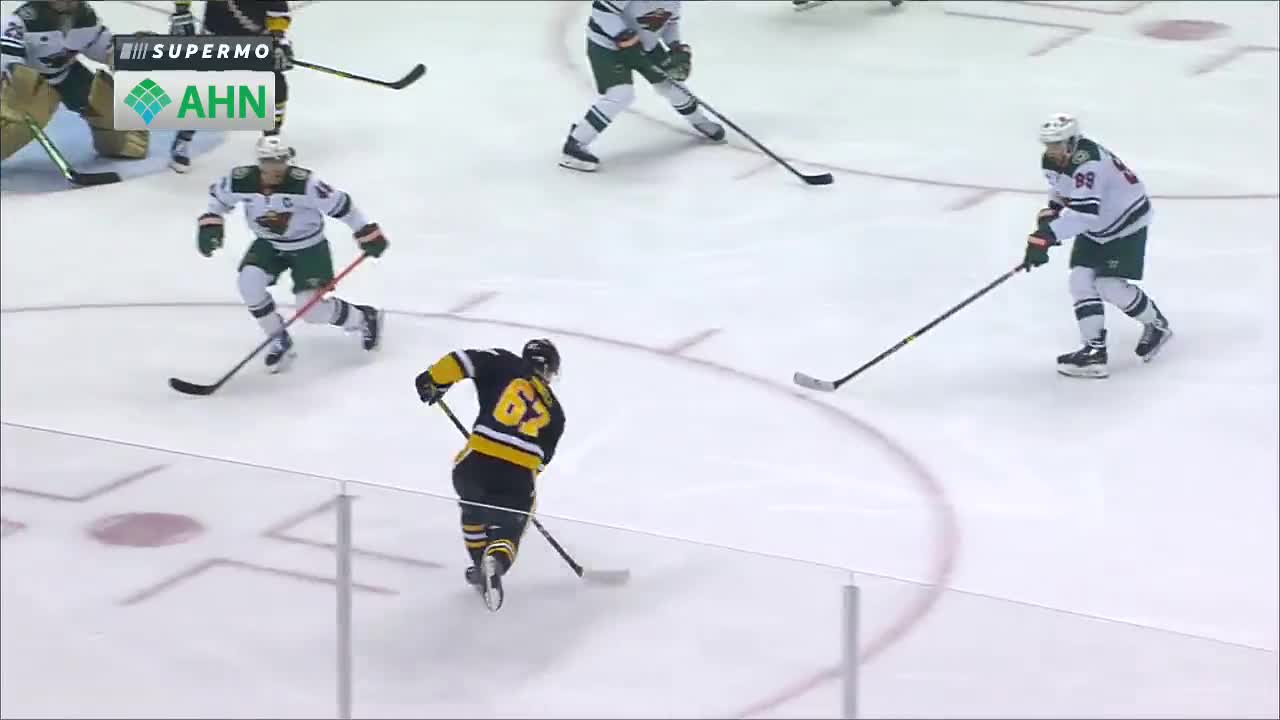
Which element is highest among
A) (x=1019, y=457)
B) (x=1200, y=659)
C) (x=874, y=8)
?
(x=1200, y=659)

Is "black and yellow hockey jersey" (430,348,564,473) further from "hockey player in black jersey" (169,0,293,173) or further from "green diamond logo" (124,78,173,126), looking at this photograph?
"green diamond logo" (124,78,173,126)

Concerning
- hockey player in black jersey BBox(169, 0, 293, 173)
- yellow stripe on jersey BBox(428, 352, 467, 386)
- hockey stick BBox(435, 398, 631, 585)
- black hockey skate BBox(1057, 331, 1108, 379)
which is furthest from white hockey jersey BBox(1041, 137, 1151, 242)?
hockey player in black jersey BBox(169, 0, 293, 173)

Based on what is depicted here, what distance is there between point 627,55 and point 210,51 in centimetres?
150

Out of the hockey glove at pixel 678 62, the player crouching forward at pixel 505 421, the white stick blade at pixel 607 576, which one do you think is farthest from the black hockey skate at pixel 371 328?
the white stick blade at pixel 607 576

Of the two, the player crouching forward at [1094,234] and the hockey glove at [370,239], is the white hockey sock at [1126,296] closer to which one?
the player crouching forward at [1094,234]

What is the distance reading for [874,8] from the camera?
10711mm

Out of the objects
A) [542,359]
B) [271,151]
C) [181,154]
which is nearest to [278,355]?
[271,151]

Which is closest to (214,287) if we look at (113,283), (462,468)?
(113,283)

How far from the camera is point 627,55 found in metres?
8.35

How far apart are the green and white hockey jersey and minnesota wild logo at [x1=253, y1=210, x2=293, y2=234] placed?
2153 mm

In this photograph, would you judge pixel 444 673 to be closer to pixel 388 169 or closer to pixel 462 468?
pixel 462 468

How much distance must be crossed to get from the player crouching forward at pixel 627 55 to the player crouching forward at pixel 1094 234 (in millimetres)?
2097

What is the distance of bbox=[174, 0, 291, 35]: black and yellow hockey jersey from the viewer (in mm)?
8562

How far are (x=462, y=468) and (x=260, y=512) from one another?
121 centimetres
